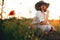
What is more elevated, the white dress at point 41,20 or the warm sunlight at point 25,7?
the warm sunlight at point 25,7

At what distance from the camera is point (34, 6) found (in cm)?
154

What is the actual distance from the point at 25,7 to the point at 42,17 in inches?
5.8

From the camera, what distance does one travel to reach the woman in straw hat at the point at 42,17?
1.51 metres

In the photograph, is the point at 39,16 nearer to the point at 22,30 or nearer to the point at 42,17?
the point at 42,17

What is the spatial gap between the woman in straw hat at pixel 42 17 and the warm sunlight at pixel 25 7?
31 mm

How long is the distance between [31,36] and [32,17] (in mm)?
142

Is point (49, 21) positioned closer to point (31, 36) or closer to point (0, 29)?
point (31, 36)

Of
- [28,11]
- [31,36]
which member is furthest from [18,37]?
[28,11]

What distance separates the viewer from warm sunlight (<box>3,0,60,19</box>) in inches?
60.3

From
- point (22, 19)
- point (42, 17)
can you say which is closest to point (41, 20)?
point (42, 17)

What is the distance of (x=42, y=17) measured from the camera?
1.53 m

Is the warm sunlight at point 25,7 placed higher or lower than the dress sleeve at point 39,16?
higher

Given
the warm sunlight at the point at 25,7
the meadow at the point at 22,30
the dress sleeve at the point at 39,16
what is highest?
the warm sunlight at the point at 25,7

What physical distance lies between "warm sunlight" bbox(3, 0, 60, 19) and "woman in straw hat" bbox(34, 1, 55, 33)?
1.2 inches
